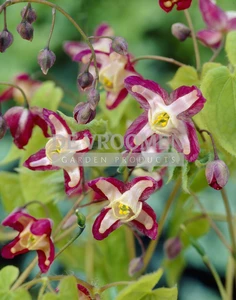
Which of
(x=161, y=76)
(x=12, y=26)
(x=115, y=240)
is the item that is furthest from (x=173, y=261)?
(x=12, y=26)

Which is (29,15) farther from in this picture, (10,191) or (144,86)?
(10,191)

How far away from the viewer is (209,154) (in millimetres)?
581

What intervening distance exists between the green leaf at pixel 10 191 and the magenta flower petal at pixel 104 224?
0.30 m

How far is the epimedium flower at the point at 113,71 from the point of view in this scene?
0.64 m

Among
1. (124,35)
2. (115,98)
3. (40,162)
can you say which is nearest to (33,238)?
(40,162)

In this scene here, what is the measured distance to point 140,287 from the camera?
1.85ft

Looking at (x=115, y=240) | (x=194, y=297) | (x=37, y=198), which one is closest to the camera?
(x=37, y=198)

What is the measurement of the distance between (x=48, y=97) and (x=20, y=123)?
18cm

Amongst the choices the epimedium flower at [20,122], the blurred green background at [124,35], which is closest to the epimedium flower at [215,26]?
the epimedium flower at [20,122]

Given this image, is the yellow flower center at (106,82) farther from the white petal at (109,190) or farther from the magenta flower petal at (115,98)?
the white petal at (109,190)

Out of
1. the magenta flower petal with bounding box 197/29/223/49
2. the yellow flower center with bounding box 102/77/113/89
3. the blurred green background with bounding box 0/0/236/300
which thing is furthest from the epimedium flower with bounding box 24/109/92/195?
the blurred green background with bounding box 0/0/236/300

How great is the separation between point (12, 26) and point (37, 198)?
44.4 inches

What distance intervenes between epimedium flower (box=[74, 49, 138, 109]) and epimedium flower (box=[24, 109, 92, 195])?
10cm

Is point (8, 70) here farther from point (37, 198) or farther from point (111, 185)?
point (111, 185)
